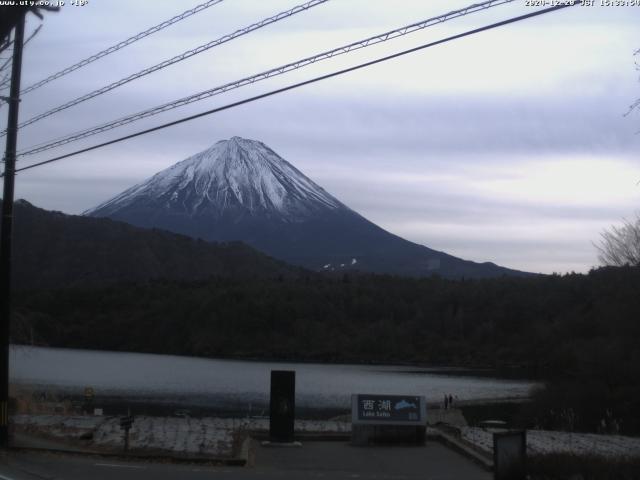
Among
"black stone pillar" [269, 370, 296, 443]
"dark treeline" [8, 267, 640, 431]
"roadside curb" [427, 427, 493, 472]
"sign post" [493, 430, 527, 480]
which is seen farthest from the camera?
A: "dark treeline" [8, 267, 640, 431]

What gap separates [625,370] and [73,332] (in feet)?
321

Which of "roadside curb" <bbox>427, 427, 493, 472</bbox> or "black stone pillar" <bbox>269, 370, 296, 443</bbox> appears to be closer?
"roadside curb" <bbox>427, 427, 493, 472</bbox>

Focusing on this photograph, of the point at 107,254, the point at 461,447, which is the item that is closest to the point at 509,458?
the point at 461,447

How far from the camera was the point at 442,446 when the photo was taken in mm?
19875

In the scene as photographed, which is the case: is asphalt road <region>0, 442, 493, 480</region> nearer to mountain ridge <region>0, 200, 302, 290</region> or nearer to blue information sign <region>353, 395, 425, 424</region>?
blue information sign <region>353, 395, 425, 424</region>

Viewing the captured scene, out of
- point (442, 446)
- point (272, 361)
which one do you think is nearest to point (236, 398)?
point (442, 446)

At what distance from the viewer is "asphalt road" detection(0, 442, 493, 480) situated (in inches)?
595

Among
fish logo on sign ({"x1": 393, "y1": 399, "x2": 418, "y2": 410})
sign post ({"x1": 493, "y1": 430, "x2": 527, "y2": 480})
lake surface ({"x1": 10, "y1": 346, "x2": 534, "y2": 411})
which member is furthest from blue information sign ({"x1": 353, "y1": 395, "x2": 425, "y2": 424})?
lake surface ({"x1": 10, "y1": 346, "x2": 534, "y2": 411})

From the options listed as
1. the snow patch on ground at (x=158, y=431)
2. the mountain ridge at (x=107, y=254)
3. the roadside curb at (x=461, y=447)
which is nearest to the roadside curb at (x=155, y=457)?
the snow patch on ground at (x=158, y=431)

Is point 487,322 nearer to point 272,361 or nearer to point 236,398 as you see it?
point 272,361

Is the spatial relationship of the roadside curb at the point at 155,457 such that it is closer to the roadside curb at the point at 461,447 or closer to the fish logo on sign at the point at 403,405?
the fish logo on sign at the point at 403,405

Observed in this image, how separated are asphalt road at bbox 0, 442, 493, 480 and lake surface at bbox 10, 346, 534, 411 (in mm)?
26365

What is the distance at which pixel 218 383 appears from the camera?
2579 inches

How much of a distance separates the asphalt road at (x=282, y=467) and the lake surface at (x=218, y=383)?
1038 inches
